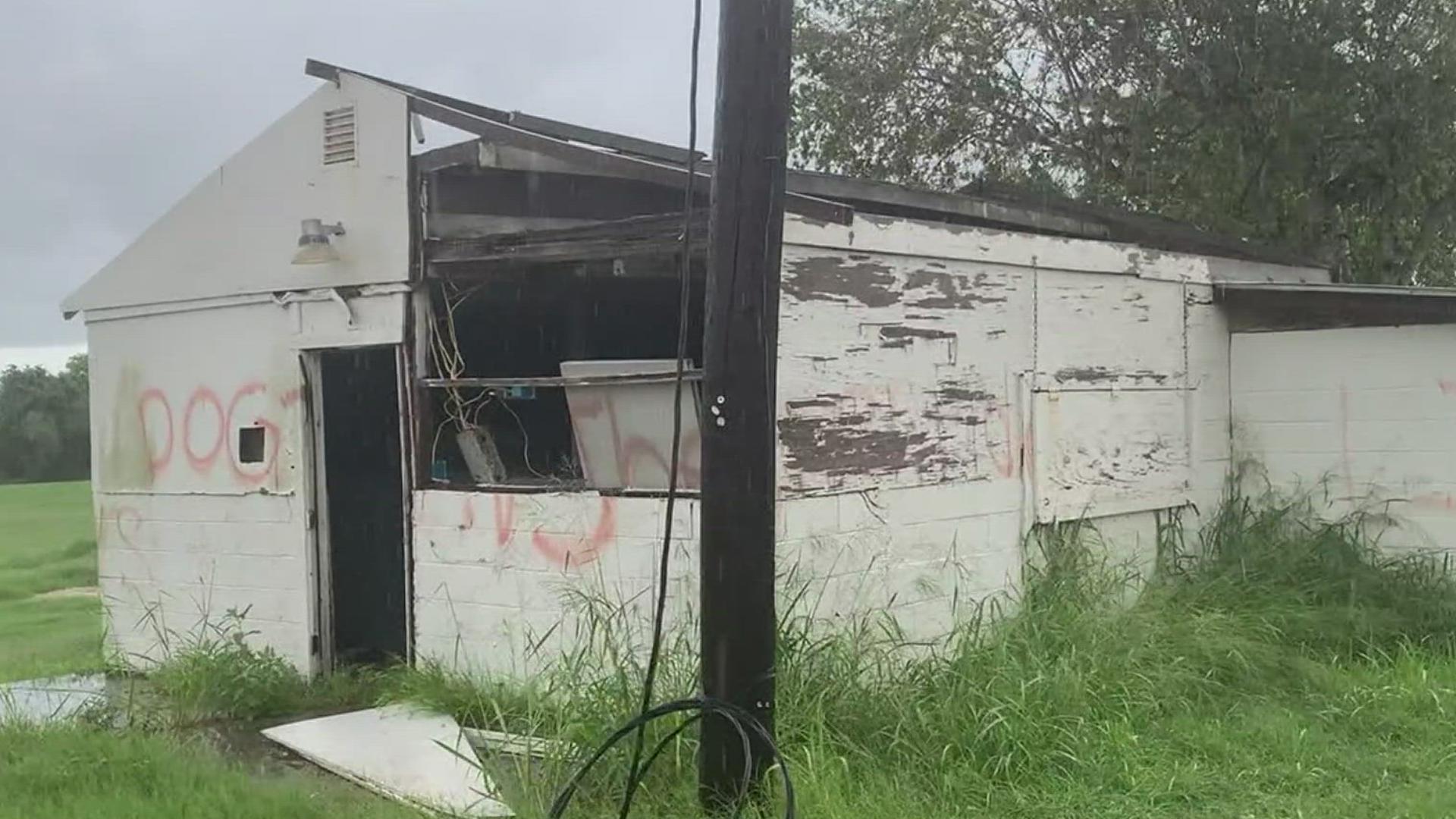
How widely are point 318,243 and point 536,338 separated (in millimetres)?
2038

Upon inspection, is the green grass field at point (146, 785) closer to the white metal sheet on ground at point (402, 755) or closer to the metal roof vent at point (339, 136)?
the white metal sheet on ground at point (402, 755)

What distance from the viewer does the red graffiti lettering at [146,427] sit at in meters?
8.44

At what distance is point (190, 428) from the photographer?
834cm

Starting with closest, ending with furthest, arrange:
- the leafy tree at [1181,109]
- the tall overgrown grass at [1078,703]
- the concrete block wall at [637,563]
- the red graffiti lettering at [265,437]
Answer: the tall overgrown grass at [1078,703] < the concrete block wall at [637,563] < the red graffiti lettering at [265,437] < the leafy tree at [1181,109]

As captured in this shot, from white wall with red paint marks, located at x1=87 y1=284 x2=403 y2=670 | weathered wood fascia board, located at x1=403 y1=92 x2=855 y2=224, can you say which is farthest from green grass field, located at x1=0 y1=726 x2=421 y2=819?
weathered wood fascia board, located at x1=403 y1=92 x2=855 y2=224

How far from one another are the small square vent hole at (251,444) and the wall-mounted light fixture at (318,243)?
1.15m

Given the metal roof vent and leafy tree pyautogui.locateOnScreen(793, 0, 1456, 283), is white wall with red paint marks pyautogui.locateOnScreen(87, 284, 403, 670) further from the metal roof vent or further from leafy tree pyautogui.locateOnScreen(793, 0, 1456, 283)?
leafy tree pyautogui.locateOnScreen(793, 0, 1456, 283)

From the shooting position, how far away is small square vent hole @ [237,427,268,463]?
797cm

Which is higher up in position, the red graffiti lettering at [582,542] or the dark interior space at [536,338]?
the dark interior space at [536,338]

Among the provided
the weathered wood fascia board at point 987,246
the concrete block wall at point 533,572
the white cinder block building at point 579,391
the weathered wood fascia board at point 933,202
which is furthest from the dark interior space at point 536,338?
the weathered wood fascia board at point 933,202

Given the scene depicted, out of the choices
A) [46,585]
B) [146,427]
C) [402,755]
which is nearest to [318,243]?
[146,427]

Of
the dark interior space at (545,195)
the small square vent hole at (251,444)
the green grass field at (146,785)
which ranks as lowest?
the green grass field at (146,785)

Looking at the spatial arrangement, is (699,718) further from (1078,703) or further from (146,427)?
(146,427)

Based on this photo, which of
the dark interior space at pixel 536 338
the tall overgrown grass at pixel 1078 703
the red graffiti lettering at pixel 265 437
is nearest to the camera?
the tall overgrown grass at pixel 1078 703
